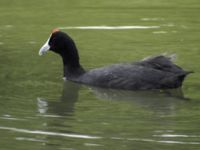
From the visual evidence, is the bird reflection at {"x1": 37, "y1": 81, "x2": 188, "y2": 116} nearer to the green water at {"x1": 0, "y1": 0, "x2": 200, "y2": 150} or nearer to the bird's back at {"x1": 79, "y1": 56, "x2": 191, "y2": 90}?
the green water at {"x1": 0, "y1": 0, "x2": 200, "y2": 150}

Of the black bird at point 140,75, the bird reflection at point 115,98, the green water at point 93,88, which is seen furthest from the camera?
the black bird at point 140,75

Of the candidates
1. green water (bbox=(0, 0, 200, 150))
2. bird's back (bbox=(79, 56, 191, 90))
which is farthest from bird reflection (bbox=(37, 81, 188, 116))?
bird's back (bbox=(79, 56, 191, 90))

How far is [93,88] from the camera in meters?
13.6

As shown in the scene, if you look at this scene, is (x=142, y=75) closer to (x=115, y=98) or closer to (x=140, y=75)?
(x=140, y=75)

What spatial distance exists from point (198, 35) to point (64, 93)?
4.45m

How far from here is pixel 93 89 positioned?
532 inches

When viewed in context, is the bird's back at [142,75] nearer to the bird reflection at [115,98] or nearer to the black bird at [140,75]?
the black bird at [140,75]

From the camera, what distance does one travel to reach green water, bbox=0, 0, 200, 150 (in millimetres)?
10242

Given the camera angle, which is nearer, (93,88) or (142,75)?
(142,75)

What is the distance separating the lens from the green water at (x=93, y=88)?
33.6 feet

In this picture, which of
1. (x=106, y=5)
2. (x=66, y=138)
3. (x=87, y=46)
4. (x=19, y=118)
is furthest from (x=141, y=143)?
(x=106, y=5)

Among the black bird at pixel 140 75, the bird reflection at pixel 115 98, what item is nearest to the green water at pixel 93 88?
the bird reflection at pixel 115 98

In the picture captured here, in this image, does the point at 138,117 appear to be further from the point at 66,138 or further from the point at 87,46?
the point at 87,46

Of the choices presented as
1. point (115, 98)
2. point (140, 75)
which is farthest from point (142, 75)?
point (115, 98)
